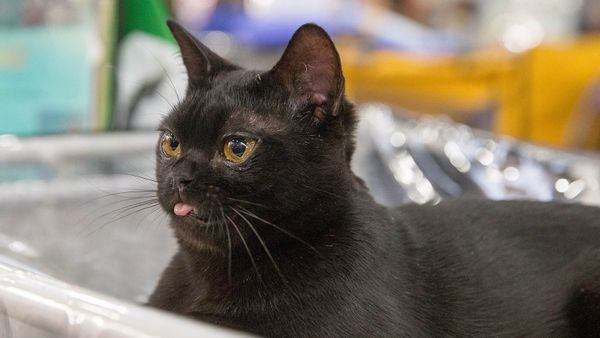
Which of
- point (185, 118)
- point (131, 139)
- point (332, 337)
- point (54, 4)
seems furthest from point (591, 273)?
point (54, 4)

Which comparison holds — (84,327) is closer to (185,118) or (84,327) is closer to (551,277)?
(185,118)

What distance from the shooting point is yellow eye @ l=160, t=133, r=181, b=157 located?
28.2 inches

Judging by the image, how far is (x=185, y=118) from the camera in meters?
0.70

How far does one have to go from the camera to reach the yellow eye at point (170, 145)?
715 mm

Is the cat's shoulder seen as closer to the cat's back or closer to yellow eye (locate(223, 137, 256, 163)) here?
the cat's back

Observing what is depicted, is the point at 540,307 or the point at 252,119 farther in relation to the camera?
the point at 540,307

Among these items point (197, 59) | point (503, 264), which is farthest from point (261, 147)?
point (503, 264)

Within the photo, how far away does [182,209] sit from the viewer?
0.67 m

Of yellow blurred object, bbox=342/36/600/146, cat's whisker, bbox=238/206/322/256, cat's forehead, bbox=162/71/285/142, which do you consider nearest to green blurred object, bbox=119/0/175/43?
cat's forehead, bbox=162/71/285/142

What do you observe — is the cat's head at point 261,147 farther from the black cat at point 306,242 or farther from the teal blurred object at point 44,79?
the teal blurred object at point 44,79

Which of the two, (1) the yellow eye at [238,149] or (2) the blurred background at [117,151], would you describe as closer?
(1) the yellow eye at [238,149]

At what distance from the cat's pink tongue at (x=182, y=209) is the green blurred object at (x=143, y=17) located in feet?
2.04

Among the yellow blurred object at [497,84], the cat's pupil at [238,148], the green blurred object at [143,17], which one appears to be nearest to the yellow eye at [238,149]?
the cat's pupil at [238,148]

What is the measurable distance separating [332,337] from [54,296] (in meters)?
0.24
